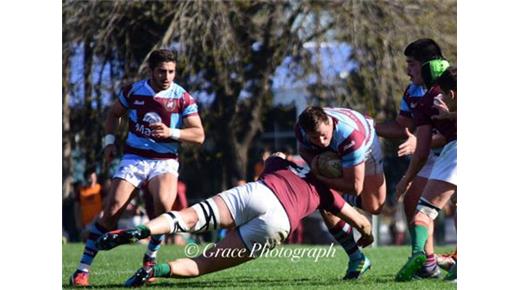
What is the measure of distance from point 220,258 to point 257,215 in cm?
41

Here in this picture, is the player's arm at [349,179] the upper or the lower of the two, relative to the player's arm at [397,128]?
lower

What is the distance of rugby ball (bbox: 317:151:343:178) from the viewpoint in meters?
7.84

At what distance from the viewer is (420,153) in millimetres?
8172

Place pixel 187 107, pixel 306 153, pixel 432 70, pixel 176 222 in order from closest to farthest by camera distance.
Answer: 1. pixel 176 222
2. pixel 306 153
3. pixel 432 70
4. pixel 187 107

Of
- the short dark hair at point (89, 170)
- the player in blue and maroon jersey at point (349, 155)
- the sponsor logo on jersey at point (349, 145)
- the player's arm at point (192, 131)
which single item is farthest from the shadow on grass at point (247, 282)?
the short dark hair at point (89, 170)

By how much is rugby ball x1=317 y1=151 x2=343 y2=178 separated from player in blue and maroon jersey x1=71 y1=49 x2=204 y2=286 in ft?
4.52

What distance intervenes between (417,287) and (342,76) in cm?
1365

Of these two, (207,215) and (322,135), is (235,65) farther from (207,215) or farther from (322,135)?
(207,215)

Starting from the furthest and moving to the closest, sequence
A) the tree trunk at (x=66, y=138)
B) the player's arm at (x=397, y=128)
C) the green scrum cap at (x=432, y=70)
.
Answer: the tree trunk at (x=66, y=138), the player's arm at (x=397, y=128), the green scrum cap at (x=432, y=70)

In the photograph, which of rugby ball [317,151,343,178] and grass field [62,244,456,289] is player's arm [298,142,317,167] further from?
grass field [62,244,456,289]

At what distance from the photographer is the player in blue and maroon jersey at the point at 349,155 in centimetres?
761

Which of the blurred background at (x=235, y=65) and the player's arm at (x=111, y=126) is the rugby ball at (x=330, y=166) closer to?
the player's arm at (x=111, y=126)

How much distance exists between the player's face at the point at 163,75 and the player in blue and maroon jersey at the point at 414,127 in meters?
1.91

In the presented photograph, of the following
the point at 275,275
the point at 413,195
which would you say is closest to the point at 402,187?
the point at 413,195
